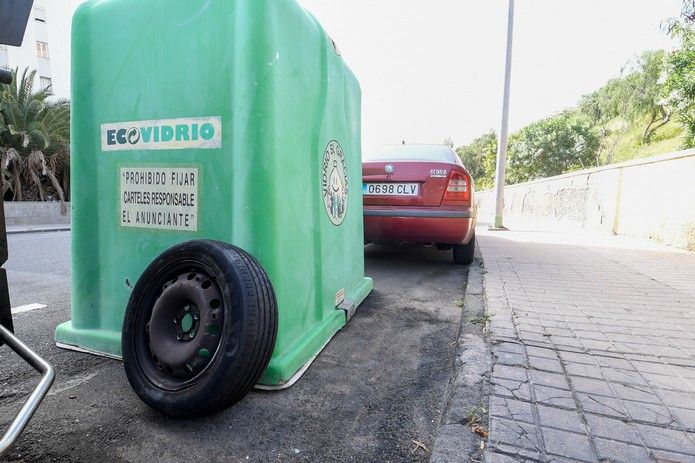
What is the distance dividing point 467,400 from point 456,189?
2982mm

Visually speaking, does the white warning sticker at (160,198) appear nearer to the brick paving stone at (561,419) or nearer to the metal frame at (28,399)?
the metal frame at (28,399)

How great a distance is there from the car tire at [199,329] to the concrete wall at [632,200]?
26.8 feet

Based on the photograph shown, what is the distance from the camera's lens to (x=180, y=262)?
1767mm

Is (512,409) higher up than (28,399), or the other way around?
(28,399)

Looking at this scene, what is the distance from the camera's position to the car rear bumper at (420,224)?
4422 mm

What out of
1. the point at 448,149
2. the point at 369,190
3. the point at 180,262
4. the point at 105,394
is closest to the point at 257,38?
the point at 180,262

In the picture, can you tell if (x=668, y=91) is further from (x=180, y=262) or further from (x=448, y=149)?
(x=180, y=262)

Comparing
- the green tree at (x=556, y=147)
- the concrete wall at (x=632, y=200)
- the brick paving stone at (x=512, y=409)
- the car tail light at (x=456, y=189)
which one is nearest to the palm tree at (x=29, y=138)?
the car tail light at (x=456, y=189)

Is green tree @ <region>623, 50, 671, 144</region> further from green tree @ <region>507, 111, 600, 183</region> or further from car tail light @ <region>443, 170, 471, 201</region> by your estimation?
car tail light @ <region>443, 170, 471, 201</region>

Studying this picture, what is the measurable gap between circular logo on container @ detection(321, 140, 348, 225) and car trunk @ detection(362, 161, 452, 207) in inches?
63.7

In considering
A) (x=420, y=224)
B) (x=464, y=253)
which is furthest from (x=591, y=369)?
(x=464, y=253)

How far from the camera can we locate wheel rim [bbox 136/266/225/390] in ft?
5.30

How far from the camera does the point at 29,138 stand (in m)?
15.3

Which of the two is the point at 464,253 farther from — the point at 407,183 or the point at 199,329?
the point at 199,329
